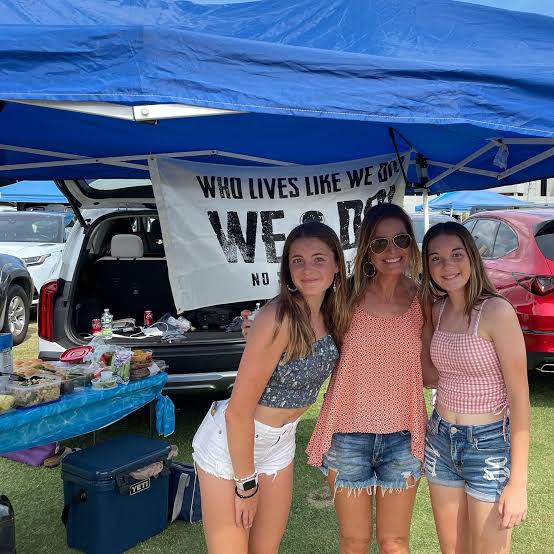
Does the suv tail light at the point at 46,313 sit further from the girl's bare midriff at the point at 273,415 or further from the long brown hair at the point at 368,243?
the long brown hair at the point at 368,243

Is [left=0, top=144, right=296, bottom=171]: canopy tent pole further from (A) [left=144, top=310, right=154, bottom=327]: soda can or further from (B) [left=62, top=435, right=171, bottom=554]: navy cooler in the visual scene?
(B) [left=62, top=435, right=171, bottom=554]: navy cooler

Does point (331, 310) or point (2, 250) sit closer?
point (331, 310)

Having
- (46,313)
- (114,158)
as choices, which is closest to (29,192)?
(46,313)

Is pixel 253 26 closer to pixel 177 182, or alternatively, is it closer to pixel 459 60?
pixel 459 60

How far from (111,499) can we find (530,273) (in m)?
3.78

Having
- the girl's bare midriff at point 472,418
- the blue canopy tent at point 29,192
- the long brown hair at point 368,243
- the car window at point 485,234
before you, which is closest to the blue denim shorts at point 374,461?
the girl's bare midriff at point 472,418

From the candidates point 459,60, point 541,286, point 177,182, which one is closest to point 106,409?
point 177,182

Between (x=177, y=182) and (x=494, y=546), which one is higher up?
(x=177, y=182)

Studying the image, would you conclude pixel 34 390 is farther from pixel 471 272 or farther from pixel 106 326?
pixel 471 272

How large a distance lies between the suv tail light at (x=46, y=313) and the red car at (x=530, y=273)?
362cm

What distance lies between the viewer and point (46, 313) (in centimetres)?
432

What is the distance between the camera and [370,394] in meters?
2.08

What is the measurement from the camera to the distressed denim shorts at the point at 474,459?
196 cm

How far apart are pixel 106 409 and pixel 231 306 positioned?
5.97 feet
